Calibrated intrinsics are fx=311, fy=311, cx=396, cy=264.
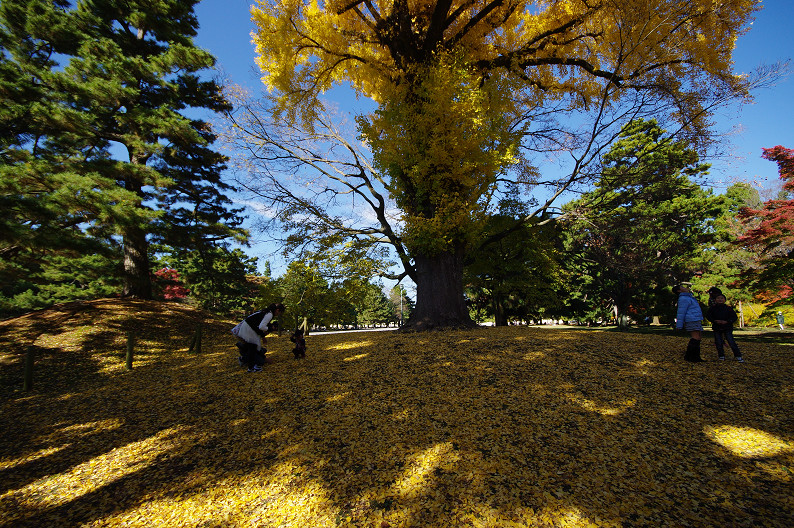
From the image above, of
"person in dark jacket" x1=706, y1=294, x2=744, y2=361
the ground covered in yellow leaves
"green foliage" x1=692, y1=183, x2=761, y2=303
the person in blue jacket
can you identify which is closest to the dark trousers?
"person in dark jacket" x1=706, y1=294, x2=744, y2=361

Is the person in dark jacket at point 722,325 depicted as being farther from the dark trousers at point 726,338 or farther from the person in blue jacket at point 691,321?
the person in blue jacket at point 691,321

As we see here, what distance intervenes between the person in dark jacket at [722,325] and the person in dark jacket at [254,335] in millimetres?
8103

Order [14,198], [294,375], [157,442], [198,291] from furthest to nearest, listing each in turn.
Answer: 1. [198,291]
2. [14,198]
3. [294,375]
4. [157,442]

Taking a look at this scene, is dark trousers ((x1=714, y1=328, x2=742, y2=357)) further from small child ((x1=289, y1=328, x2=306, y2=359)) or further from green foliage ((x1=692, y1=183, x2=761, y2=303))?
green foliage ((x1=692, y1=183, x2=761, y2=303))

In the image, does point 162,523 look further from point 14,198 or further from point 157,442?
point 14,198

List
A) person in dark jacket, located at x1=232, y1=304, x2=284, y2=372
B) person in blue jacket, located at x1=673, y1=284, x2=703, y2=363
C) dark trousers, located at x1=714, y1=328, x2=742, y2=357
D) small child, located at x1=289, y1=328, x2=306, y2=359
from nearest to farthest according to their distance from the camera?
person in blue jacket, located at x1=673, y1=284, x2=703, y2=363 → dark trousers, located at x1=714, y1=328, x2=742, y2=357 → person in dark jacket, located at x1=232, y1=304, x2=284, y2=372 → small child, located at x1=289, y1=328, x2=306, y2=359

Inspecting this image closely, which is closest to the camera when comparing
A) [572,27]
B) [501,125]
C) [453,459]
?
[453,459]

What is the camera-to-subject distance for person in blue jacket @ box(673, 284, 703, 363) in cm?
531

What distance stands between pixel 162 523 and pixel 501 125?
9.97 m

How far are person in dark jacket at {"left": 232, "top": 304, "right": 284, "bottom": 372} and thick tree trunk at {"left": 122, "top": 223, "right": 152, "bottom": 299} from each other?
8.23 metres

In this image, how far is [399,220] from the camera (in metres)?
9.25

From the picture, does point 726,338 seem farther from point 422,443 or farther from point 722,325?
point 422,443

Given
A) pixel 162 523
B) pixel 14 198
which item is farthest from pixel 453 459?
pixel 14 198

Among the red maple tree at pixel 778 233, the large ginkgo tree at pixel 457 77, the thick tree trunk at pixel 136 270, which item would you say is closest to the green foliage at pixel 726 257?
the red maple tree at pixel 778 233
